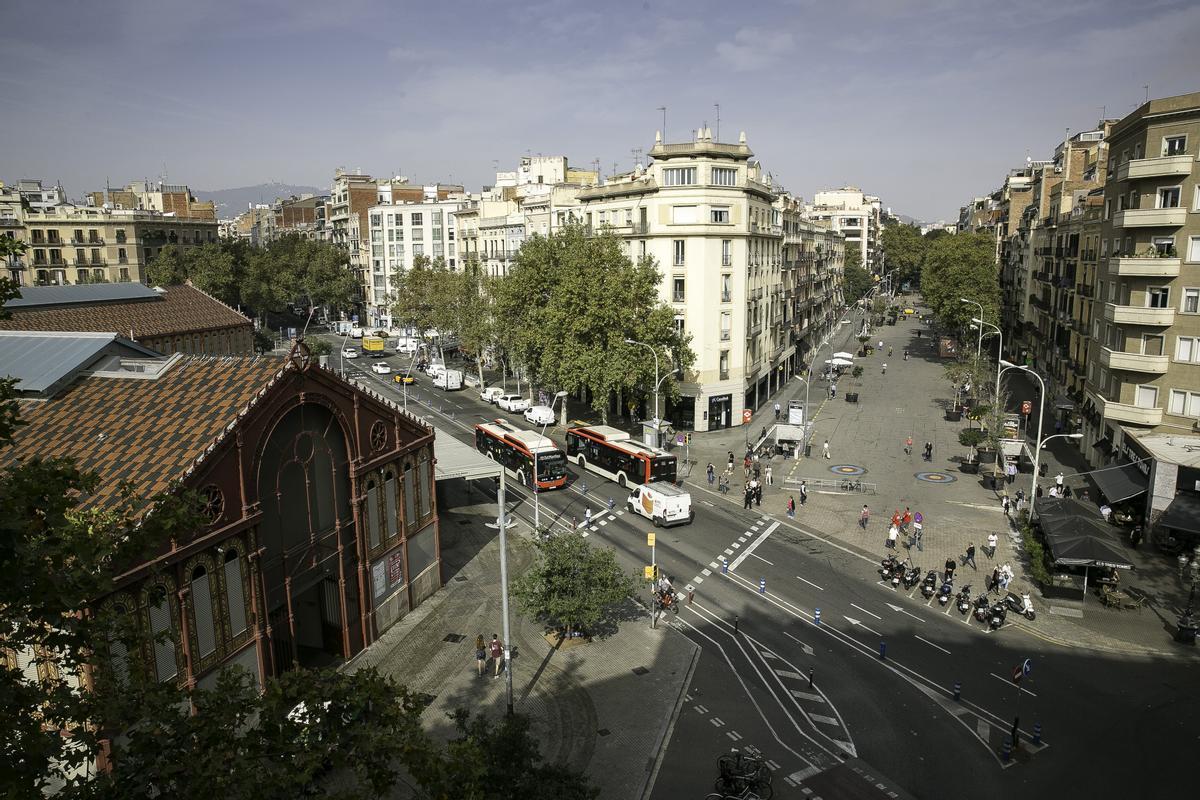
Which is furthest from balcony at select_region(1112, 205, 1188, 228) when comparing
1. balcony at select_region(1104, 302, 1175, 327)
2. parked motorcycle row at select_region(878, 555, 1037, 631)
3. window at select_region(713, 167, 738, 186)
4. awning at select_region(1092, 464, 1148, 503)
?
window at select_region(713, 167, 738, 186)

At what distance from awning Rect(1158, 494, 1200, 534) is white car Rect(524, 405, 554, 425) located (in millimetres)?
39511

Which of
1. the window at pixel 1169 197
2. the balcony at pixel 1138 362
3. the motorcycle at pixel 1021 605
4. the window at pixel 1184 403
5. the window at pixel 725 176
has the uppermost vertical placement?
the window at pixel 725 176

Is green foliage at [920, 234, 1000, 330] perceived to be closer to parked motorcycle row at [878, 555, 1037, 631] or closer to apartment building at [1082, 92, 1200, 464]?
apartment building at [1082, 92, 1200, 464]

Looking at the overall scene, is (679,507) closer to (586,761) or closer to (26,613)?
(586,761)

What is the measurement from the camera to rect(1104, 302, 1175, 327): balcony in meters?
42.1

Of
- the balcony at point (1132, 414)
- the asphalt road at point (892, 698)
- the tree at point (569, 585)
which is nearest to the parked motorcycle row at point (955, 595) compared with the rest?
the asphalt road at point (892, 698)

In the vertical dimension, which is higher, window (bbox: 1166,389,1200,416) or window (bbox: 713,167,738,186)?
window (bbox: 713,167,738,186)

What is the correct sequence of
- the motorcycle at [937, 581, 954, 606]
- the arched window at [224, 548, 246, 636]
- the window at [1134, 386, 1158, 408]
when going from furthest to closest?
the window at [1134, 386, 1158, 408], the motorcycle at [937, 581, 954, 606], the arched window at [224, 548, 246, 636]

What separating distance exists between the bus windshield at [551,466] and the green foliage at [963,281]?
174 ft

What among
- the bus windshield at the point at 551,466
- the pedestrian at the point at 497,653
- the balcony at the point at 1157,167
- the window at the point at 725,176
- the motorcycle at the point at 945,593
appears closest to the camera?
the pedestrian at the point at 497,653

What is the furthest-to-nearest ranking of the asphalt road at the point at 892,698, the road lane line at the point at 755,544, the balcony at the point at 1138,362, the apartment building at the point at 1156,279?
the balcony at the point at 1138,362
the apartment building at the point at 1156,279
the road lane line at the point at 755,544
the asphalt road at the point at 892,698

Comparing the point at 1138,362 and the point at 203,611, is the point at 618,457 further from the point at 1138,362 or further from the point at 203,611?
the point at 203,611

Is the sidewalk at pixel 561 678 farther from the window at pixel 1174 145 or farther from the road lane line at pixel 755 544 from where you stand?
the window at pixel 1174 145

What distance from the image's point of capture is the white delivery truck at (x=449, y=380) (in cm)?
8175
